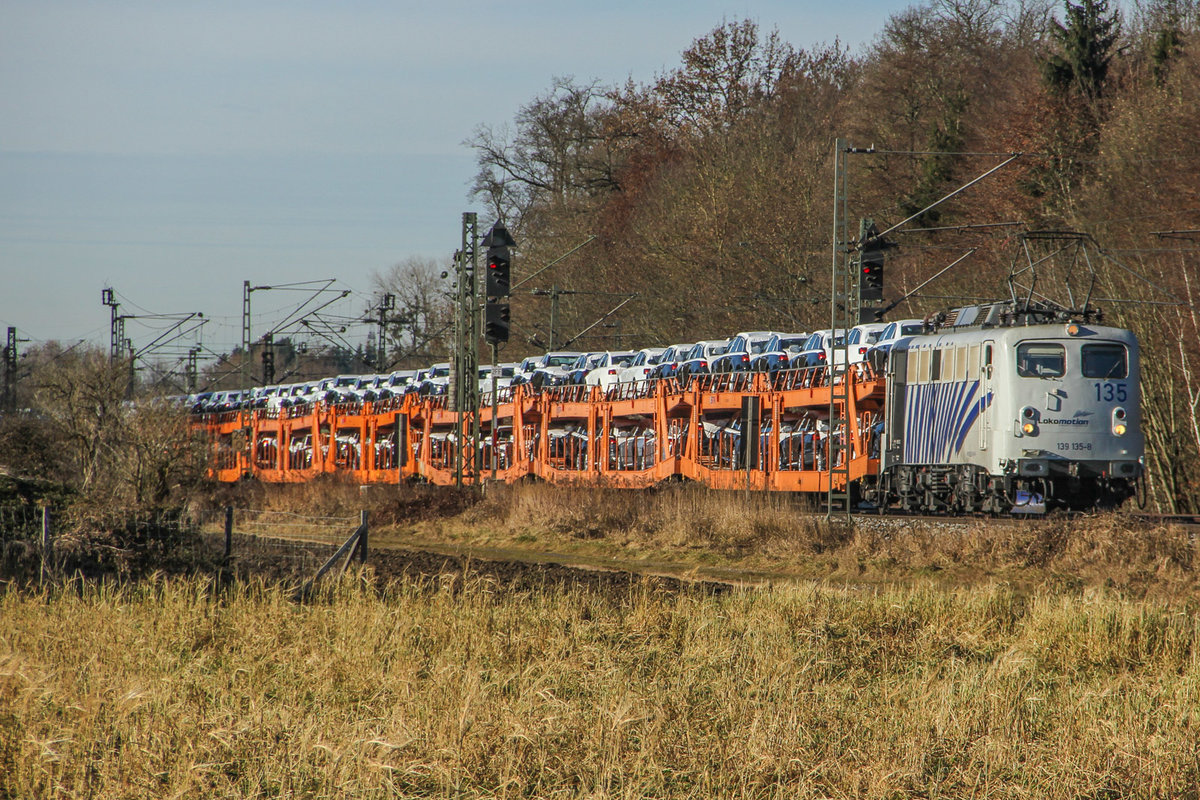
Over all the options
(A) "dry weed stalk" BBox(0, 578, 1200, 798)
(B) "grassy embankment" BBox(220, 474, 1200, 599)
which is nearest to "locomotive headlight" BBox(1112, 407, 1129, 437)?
(B) "grassy embankment" BBox(220, 474, 1200, 599)

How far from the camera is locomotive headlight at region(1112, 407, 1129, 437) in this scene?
23.1 metres

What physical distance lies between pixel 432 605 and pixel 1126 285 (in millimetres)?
24373

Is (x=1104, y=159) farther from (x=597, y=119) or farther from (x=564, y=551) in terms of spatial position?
(x=597, y=119)

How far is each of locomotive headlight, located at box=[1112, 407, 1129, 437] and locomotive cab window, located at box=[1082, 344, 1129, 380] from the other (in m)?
0.59

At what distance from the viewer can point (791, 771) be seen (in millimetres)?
8188

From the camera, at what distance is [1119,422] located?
911 inches

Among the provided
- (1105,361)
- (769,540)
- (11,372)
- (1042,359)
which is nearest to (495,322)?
(769,540)

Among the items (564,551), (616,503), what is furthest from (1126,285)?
(564,551)

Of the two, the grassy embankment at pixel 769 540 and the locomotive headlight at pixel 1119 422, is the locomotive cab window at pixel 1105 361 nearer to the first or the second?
the locomotive headlight at pixel 1119 422

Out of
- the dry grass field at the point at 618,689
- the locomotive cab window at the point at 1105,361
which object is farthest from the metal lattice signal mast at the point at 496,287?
the dry grass field at the point at 618,689

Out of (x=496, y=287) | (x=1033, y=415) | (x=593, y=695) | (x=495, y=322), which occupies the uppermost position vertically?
(x=496, y=287)

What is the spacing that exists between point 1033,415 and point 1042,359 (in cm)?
99

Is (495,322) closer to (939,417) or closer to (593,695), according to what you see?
(939,417)

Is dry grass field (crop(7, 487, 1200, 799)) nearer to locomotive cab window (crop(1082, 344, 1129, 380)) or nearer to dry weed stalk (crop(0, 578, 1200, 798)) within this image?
dry weed stalk (crop(0, 578, 1200, 798))
